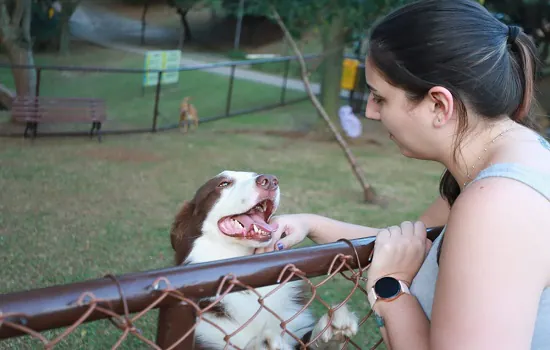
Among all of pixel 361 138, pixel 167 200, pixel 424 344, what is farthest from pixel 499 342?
pixel 361 138

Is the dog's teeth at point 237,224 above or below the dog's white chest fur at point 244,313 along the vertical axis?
above

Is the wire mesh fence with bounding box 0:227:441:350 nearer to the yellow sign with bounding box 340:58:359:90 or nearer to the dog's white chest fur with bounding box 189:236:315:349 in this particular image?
the dog's white chest fur with bounding box 189:236:315:349

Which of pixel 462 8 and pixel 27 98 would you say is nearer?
pixel 462 8

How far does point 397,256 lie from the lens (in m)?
1.59

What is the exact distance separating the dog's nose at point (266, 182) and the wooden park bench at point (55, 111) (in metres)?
8.25

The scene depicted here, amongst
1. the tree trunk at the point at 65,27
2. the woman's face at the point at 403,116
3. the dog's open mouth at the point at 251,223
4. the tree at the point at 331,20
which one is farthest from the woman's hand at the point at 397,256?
the tree trunk at the point at 65,27

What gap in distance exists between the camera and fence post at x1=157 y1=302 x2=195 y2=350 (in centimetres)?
124

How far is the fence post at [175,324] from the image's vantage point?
1235 mm

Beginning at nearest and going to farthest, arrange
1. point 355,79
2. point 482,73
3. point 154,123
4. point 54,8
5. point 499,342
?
point 499,342 → point 482,73 → point 154,123 → point 355,79 → point 54,8

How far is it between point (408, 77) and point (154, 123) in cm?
1054

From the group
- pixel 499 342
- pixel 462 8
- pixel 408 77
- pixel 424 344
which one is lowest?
pixel 424 344

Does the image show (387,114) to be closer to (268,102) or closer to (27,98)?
(27,98)

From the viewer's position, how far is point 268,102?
16281 mm

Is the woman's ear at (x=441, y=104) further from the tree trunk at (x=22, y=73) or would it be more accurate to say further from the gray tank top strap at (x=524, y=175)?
the tree trunk at (x=22, y=73)
